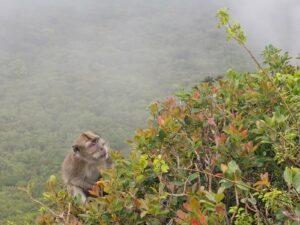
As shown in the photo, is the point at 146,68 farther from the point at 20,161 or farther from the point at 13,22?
the point at 20,161

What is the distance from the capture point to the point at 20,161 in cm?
2920

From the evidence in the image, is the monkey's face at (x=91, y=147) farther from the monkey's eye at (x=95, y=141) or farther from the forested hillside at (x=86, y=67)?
the forested hillside at (x=86, y=67)

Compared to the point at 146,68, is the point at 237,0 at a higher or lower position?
higher

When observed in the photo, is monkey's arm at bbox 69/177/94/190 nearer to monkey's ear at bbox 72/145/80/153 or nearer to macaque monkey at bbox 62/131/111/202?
macaque monkey at bbox 62/131/111/202

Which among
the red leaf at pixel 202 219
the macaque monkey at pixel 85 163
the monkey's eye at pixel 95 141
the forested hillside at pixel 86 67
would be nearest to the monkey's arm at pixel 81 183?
the macaque monkey at pixel 85 163

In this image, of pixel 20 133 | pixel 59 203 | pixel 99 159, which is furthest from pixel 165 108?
pixel 20 133

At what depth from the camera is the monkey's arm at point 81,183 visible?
5090 millimetres

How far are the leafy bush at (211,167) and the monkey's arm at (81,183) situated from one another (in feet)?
6.88

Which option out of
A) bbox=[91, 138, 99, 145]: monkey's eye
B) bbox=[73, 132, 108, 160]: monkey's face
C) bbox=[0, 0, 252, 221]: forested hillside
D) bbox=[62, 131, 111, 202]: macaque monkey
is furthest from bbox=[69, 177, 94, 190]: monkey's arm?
bbox=[0, 0, 252, 221]: forested hillside

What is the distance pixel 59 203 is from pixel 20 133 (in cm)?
3318

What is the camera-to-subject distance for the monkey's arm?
5090mm

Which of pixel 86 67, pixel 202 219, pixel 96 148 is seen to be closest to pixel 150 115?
pixel 202 219

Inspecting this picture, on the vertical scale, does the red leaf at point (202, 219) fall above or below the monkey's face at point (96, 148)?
above

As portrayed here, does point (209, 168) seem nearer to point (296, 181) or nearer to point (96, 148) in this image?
point (296, 181)
